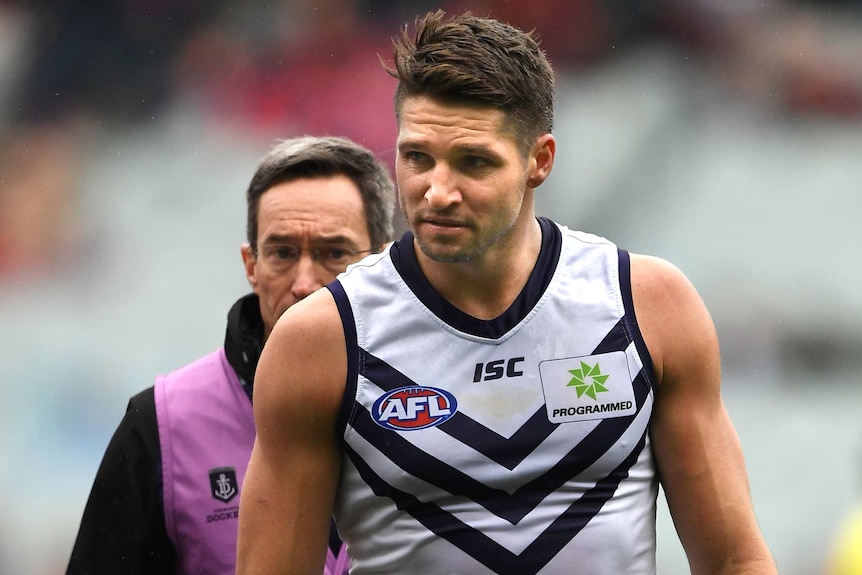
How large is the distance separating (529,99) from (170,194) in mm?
5984

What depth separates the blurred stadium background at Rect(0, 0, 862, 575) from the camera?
312 inches

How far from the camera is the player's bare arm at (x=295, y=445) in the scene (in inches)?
101

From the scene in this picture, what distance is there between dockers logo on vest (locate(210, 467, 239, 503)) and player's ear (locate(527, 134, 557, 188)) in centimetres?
119

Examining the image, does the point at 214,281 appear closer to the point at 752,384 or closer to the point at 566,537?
the point at 752,384

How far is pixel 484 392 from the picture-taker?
2.60 m

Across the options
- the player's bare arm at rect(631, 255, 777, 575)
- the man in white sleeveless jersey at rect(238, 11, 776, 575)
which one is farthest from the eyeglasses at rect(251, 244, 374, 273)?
the player's bare arm at rect(631, 255, 777, 575)

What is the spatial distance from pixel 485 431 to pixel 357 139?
576cm

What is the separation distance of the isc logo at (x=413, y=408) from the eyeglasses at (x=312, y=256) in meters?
1.10

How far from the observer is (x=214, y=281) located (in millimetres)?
8148

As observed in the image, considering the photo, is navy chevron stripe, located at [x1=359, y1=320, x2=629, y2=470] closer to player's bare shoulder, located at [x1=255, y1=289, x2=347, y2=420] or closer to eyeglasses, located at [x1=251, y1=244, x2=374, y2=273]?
player's bare shoulder, located at [x1=255, y1=289, x2=347, y2=420]

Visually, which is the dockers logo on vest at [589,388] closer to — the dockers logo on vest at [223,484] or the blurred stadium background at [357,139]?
the dockers logo on vest at [223,484]

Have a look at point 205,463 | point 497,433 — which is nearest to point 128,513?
point 205,463

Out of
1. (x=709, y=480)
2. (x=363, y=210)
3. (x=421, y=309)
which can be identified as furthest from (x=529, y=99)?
(x=363, y=210)

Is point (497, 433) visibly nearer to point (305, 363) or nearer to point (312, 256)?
point (305, 363)
